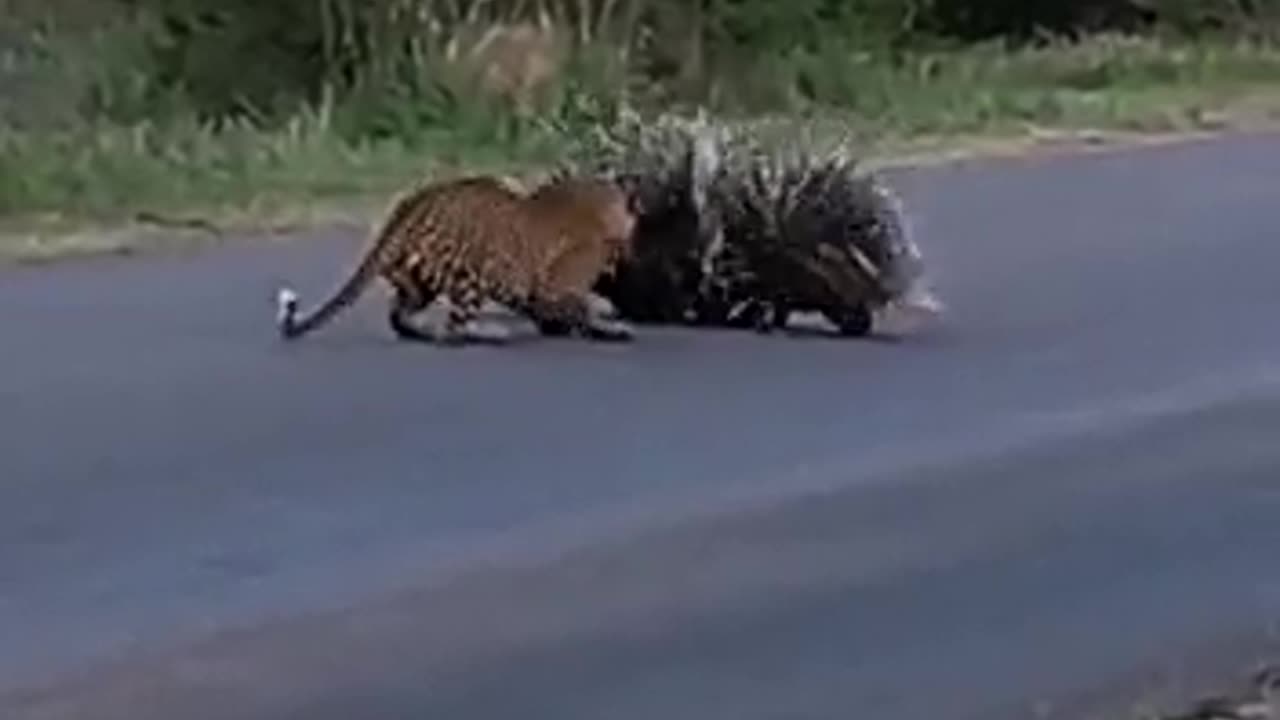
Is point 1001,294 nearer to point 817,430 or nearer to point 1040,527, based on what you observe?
point 817,430

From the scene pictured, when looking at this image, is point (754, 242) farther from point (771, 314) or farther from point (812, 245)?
point (771, 314)

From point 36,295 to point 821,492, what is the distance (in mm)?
4601

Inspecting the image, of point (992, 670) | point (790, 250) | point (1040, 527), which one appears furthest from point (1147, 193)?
point (992, 670)

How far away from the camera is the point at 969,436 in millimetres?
11180

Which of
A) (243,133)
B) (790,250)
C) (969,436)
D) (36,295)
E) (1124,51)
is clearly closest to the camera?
(969,436)

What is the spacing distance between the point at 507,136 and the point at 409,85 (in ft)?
4.27

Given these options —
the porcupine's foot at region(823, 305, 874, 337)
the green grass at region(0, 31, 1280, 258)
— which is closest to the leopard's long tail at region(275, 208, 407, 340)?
the porcupine's foot at region(823, 305, 874, 337)

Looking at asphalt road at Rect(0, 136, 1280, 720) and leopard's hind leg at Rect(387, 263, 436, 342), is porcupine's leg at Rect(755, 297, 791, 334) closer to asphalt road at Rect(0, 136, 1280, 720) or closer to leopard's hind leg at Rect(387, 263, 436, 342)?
asphalt road at Rect(0, 136, 1280, 720)

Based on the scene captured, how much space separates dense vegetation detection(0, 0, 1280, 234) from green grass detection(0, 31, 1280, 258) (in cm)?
3

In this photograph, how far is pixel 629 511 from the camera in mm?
9945

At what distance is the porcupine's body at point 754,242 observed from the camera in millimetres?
13125

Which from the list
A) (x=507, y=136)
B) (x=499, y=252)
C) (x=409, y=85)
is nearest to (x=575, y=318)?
(x=499, y=252)

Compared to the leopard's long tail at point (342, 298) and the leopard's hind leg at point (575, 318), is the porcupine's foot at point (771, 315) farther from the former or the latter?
the leopard's long tail at point (342, 298)

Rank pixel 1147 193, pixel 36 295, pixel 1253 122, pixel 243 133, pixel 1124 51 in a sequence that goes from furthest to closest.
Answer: pixel 1124 51, pixel 1253 122, pixel 243 133, pixel 1147 193, pixel 36 295
